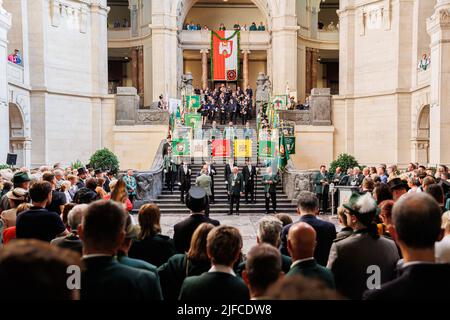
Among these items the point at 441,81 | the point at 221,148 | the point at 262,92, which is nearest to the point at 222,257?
the point at 441,81

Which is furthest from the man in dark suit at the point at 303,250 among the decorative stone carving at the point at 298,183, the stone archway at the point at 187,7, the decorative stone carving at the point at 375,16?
the stone archway at the point at 187,7

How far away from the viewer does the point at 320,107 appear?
24.5 m

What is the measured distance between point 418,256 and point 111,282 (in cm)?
160

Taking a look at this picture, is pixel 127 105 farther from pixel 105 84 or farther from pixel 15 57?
pixel 15 57

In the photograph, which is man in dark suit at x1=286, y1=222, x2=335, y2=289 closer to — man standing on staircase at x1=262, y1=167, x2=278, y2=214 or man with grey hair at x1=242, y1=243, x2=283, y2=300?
man with grey hair at x1=242, y1=243, x2=283, y2=300

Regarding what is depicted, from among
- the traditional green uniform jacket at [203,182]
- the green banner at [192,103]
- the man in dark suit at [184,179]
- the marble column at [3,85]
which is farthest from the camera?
the green banner at [192,103]

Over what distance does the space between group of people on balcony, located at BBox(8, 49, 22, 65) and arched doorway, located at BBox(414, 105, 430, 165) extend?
64.8 feet

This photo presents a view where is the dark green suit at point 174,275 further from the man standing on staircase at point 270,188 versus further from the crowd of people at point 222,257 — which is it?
the man standing on staircase at point 270,188

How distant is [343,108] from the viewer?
25219 mm

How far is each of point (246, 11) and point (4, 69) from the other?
24977mm

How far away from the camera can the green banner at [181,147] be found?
19078 millimetres

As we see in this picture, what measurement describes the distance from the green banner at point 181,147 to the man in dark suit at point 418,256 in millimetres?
16991
